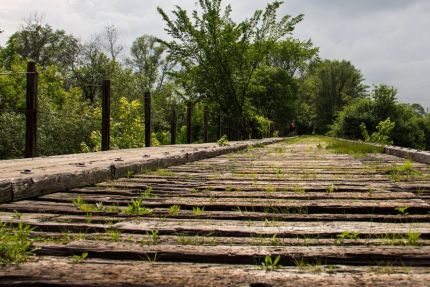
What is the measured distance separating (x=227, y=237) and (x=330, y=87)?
6660 cm

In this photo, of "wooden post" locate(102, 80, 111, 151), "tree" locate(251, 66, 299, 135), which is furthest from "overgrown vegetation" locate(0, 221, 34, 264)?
"tree" locate(251, 66, 299, 135)

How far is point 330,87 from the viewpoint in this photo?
214 feet

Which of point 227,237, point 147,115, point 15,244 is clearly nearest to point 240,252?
point 227,237

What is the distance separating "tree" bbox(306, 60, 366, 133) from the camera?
6419 centimetres

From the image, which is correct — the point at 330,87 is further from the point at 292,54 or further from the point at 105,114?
the point at 105,114

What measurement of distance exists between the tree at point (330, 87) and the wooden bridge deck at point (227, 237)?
6260 centimetres

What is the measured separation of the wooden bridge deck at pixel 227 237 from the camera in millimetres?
1337

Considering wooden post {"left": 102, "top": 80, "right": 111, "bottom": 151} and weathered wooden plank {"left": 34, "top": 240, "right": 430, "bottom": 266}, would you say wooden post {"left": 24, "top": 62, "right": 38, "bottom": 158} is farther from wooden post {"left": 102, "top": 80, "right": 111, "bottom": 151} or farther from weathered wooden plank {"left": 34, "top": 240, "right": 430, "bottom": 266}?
weathered wooden plank {"left": 34, "top": 240, "right": 430, "bottom": 266}

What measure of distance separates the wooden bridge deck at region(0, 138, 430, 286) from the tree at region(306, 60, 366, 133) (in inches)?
2465

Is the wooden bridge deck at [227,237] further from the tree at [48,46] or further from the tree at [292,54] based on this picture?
the tree at [48,46]

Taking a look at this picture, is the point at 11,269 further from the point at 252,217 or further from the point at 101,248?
the point at 252,217

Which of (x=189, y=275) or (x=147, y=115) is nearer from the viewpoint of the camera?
(x=189, y=275)

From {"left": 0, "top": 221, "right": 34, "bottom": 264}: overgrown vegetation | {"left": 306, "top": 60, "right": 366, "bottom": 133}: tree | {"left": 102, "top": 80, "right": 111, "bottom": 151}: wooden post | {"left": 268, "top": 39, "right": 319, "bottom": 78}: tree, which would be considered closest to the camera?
{"left": 0, "top": 221, "right": 34, "bottom": 264}: overgrown vegetation

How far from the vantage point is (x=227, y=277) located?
133cm
